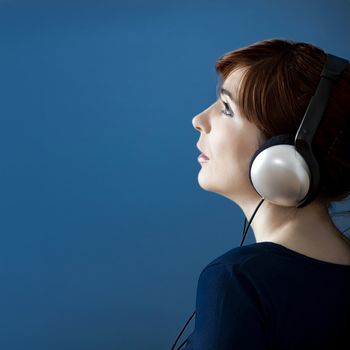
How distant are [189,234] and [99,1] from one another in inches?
30.0

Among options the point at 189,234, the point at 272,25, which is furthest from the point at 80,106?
the point at 272,25

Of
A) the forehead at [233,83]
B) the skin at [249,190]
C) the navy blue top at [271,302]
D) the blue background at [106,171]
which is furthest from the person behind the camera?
the blue background at [106,171]

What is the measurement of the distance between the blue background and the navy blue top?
1092 mm

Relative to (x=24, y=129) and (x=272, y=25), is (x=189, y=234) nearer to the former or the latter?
(x=24, y=129)

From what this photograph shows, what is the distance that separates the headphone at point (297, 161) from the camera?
84 cm

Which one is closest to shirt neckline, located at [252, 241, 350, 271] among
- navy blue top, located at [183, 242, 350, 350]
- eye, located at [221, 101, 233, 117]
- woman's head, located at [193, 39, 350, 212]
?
navy blue top, located at [183, 242, 350, 350]

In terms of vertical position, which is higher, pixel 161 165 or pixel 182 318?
pixel 161 165

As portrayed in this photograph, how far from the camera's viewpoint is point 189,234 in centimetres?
196

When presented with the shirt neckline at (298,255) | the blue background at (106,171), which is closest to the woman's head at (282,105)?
the shirt neckline at (298,255)

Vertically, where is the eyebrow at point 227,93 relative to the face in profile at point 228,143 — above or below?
above

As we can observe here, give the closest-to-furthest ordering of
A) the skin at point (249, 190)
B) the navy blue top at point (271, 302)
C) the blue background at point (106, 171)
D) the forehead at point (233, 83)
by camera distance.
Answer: the navy blue top at point (271, 302), the skin at point (249, 190), the forehead at point (233, 83), the blue background at point (106, 171)

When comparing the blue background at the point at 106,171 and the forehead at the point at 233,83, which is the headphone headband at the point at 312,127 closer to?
the forehead at the point at 233,83

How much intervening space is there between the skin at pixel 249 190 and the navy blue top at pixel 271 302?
0.11 feet

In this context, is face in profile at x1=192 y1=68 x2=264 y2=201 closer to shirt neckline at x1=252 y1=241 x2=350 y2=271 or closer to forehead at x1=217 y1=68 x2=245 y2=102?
forehead at x1=217 y1=68 x2=245 y2=102
